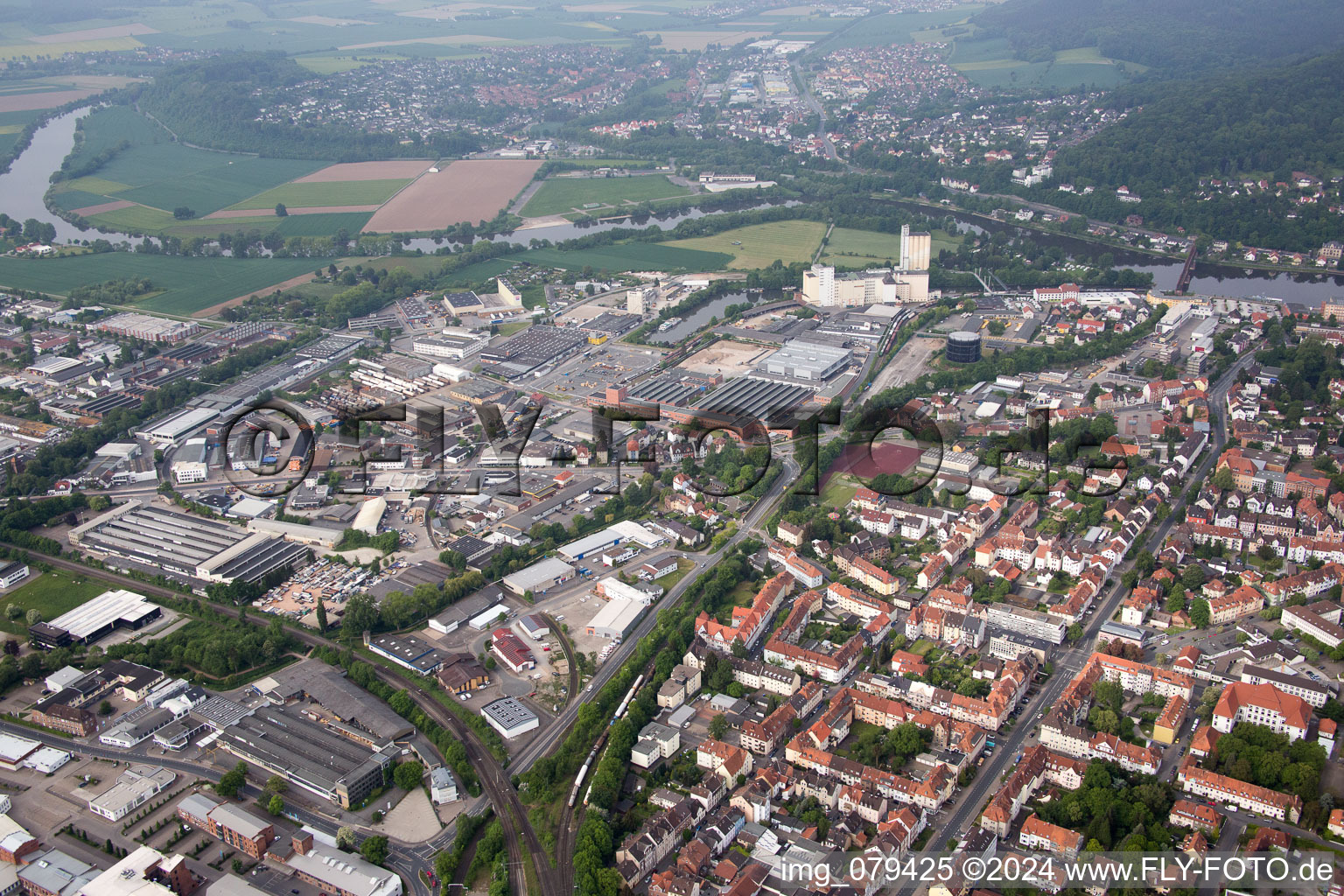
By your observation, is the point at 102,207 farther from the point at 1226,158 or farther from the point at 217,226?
the point at 1226,158

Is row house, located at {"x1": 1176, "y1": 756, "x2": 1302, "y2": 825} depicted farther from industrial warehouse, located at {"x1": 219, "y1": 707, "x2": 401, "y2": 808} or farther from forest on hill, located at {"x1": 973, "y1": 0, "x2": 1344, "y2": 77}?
forest on hill, located at {"x1": 973, "y1": 0, "x2": 1344, "y2": 77}

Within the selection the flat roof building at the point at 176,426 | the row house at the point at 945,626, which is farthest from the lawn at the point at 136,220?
the row house at the point at 945,626

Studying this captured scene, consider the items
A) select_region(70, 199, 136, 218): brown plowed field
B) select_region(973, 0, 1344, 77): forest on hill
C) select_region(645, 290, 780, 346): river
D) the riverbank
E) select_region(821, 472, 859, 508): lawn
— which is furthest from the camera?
select_region(973, 0, 1344, 77): forest on hill

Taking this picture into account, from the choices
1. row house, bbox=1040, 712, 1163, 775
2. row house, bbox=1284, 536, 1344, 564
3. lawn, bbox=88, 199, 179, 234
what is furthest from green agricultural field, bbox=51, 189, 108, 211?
row house, bbox=1284, 536, 1344, 564

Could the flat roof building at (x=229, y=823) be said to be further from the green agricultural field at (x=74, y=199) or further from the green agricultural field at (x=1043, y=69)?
the green agricultural field at (x=1043, y=69)

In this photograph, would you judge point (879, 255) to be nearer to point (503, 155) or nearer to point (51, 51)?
point (503, 155)

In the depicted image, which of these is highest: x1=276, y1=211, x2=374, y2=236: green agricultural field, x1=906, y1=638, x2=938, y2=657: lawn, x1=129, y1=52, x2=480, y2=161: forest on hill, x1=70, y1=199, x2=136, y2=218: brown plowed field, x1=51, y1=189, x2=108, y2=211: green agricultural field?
x1=129, y1=52, x2=480, y2=161: forest on hill
